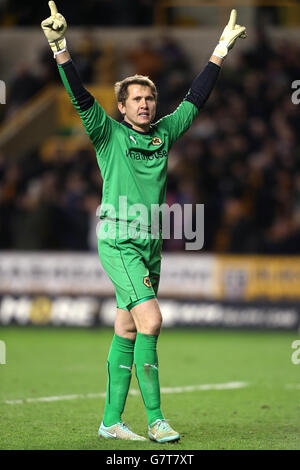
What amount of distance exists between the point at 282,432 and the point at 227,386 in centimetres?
251

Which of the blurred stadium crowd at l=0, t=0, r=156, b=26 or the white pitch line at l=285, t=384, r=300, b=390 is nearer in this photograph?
the white pitch line at l=285, t=384, r=300, b=390

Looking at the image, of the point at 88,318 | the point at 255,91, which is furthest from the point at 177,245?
the point at 255,91

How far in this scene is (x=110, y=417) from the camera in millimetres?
6375

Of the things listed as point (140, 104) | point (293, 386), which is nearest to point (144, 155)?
point (140, 104)

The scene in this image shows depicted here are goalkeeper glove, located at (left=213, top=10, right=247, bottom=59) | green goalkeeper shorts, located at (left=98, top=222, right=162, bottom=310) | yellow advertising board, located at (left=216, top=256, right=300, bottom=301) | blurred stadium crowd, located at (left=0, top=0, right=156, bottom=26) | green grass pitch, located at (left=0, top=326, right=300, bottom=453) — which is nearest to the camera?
green goalkeeper shorts, located at (left=98, top=222, right=162, bottom=310)

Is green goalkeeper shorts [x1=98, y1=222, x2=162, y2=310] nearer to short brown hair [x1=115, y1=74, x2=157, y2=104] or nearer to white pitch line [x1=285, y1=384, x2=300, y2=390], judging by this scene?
short brown hair [x1=115, y1=74, x2=157, y2=104]

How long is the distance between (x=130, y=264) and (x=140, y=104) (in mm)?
1104

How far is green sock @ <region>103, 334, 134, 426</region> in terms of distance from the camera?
640cm

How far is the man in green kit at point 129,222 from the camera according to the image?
6168mm

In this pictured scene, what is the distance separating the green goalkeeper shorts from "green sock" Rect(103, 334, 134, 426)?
0.98 ft

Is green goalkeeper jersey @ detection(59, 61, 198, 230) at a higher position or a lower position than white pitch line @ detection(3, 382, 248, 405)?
higher

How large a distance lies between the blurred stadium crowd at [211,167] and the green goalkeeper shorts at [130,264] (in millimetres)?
8301

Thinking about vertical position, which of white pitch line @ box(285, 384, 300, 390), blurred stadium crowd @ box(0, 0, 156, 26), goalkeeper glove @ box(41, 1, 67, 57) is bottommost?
white pitch line @ box(285, 384, 300, 390)

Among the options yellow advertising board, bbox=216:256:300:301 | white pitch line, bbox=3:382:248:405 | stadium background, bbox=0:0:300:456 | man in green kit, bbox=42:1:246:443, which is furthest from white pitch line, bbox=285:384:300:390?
yellow advertising board, bbox=216:256:300:301
